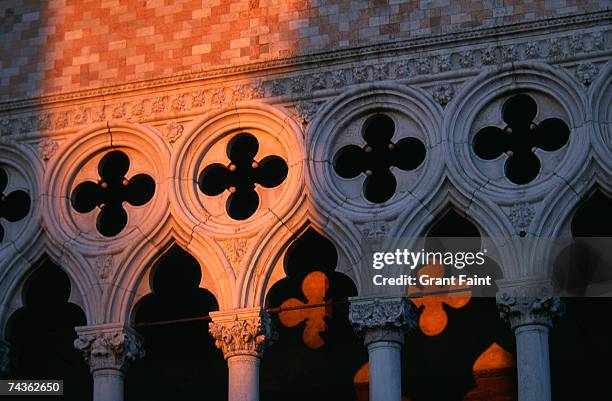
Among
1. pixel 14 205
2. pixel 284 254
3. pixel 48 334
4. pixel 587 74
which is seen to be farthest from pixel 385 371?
pixel 14 205

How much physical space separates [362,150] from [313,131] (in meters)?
0.60

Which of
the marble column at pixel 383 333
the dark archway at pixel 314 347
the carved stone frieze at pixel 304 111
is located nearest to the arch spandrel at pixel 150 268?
the marble column at pixel 383 333

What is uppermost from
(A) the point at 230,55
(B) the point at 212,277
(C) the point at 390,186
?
(A) the point at 230,55

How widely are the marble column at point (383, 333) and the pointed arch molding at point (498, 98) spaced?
156 centimetres

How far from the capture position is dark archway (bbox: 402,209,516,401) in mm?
19953

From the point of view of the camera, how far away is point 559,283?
16922 millimetres

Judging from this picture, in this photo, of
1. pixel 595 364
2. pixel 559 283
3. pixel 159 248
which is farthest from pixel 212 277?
pixel 595 364

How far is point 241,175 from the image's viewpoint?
1792cm

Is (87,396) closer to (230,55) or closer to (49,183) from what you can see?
(49,183)

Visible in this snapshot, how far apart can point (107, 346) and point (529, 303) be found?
4.77 meters

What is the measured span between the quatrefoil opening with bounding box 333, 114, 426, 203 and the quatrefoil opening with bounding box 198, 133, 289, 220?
2.45ft

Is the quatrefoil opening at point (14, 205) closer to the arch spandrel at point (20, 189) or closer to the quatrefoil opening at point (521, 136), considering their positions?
the arch spandrel at point (20, 189)

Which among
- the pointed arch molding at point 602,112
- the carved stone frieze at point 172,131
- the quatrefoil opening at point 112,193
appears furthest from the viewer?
the quatrefoil opening at point 112,193

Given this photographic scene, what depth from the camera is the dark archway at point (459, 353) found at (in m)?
20.0
